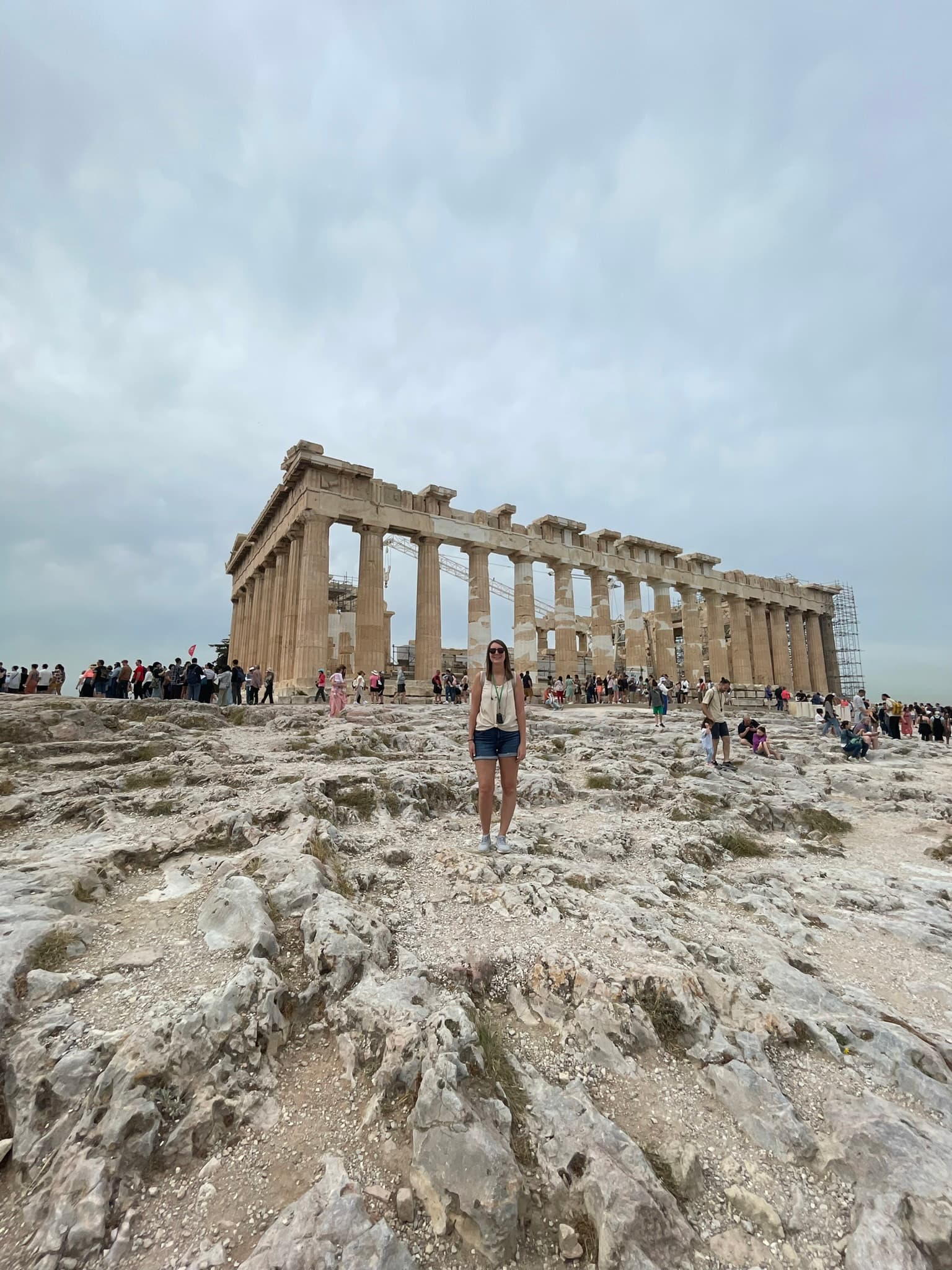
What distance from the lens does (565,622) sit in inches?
1280

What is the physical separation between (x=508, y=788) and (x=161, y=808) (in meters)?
3.77

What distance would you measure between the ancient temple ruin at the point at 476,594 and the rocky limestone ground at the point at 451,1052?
2006 cm

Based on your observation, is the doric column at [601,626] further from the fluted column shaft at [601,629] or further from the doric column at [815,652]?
the doric column at [815,652]

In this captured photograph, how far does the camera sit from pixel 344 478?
2672 cm

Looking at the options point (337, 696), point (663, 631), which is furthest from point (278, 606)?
point (663, 631)

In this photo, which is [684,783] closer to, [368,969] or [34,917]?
[368,969]

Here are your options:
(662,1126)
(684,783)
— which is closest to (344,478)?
(684,783)

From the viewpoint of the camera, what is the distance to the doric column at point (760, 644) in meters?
42.2

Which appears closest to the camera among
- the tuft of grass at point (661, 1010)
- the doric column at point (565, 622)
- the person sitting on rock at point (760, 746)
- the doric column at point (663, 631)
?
the tuft of grass at point (661, 1010)

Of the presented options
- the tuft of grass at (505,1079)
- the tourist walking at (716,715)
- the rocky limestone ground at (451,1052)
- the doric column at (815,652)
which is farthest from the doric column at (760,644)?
the tuft of grass at (505,1079)

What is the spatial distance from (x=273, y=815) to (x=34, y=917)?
2469 millimetres

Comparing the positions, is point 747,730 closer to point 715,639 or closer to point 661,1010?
point 661,1010

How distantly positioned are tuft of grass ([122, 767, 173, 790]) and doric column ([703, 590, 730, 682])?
3721cm

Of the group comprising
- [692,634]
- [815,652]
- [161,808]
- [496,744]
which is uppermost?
[692,634]
